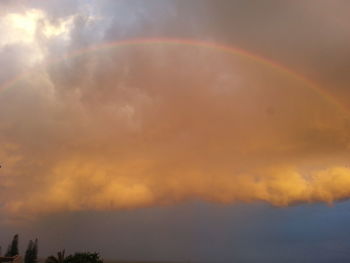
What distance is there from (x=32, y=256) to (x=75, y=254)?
5807cm

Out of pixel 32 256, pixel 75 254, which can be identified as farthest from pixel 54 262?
pixel 32 256

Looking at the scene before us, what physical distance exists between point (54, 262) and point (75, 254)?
15.0 ft

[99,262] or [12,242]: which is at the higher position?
[12,242]

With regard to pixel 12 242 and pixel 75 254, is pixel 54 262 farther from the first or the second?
pixel 12 242

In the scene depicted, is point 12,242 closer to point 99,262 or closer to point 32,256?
point 32,256

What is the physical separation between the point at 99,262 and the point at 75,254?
4.79m

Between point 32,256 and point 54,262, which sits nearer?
point 54,262

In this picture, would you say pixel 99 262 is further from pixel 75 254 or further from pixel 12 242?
pixel 12 242

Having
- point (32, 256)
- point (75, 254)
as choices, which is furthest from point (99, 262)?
point (32, 256)

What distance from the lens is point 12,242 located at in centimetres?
12675

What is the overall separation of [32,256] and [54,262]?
5980cm

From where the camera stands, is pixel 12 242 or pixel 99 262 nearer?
pixel 99 262

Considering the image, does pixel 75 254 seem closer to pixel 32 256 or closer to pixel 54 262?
pixel 54 262

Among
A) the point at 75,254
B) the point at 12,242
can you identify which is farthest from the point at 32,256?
the point at 75,254
